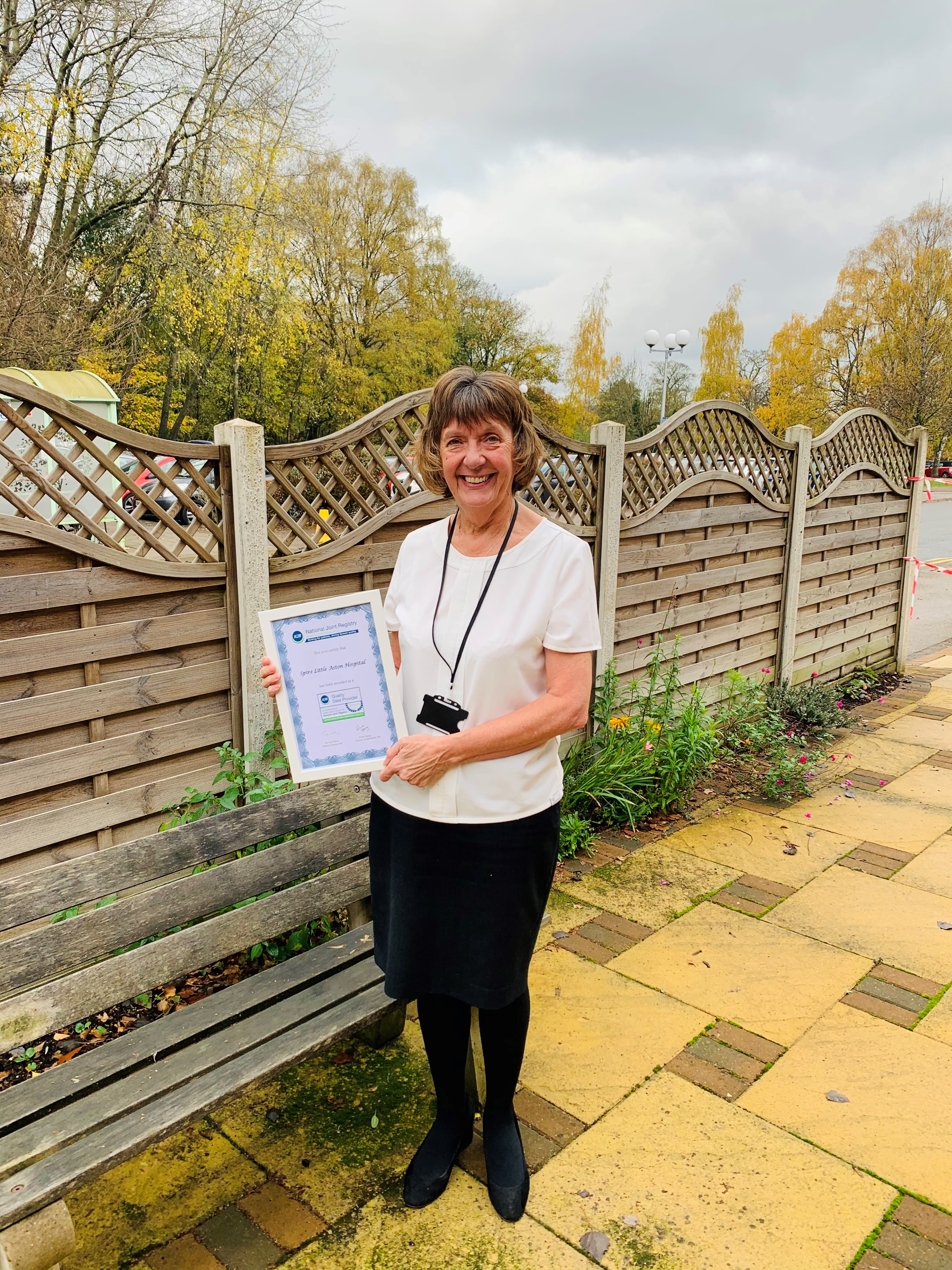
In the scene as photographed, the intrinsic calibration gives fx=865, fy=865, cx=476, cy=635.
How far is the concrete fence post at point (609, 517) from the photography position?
177 inches

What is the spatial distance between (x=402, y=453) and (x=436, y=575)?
176 centimetres

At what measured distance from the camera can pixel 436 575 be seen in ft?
6.37

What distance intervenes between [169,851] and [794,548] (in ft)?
16.3

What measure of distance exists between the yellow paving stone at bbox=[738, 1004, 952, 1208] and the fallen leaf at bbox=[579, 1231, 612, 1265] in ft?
2.12

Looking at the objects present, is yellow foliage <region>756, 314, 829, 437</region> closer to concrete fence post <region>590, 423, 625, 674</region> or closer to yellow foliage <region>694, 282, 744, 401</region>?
yellow foliage <region>694, 282, 744, 401</region>

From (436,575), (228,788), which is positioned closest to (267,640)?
(436,575)

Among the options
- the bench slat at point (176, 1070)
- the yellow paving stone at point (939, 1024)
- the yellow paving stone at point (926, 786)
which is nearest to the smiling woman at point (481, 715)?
the bench slat at point (176, 1070)

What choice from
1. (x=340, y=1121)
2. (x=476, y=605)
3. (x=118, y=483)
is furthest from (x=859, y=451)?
(x=340, y=1121)

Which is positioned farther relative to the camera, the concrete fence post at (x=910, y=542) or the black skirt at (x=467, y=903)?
the concrete fence post at (x=910, y=542)

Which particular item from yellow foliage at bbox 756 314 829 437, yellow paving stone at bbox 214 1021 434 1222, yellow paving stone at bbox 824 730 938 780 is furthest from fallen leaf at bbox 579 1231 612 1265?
yellow foliage at bbox 756 314 829 437

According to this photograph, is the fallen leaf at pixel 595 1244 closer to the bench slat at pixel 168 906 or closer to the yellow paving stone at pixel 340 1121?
the yellow paving stone at pixel 340 1121

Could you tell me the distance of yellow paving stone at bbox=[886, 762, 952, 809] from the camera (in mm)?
4816

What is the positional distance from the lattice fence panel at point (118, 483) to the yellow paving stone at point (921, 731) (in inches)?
190

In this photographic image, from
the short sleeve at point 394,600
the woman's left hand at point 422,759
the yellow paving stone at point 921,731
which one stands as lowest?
the yellow paving stone at point 921,731
